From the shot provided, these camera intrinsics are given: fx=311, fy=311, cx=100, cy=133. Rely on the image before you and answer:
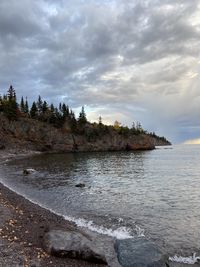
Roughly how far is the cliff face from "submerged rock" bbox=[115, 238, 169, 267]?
128107mm

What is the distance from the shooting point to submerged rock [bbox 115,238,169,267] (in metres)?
16.4

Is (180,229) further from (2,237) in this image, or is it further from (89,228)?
(2,237)

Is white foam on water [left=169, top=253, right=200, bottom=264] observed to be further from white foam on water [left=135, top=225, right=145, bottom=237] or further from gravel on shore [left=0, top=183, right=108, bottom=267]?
gravel on shore [left=0, top=183, right=108, bottom=267]

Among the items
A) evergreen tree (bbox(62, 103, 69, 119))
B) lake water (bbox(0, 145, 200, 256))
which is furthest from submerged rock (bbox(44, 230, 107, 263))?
evergreen tree (bbox(62, 103, 69, 119))

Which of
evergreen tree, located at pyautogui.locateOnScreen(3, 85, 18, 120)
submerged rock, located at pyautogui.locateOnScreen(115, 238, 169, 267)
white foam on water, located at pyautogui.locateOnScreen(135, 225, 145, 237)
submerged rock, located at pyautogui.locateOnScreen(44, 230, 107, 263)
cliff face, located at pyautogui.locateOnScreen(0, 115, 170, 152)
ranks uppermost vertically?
evergreen tree, located at pyautogui.locateOnScreen(3, 85, 18, 120)

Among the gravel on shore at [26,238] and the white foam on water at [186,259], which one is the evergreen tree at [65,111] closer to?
the gravel on shore at [26,238]

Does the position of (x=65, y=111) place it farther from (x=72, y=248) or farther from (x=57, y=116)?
(x=72, y=248)

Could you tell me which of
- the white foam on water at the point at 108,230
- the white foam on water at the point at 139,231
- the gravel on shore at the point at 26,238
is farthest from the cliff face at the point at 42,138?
the white foam on water at the point at 139,231

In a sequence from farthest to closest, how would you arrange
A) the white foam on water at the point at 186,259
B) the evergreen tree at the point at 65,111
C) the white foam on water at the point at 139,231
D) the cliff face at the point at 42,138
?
1. the evergreen tree at the point at 65,111
2. the cliff face at the point at 42,138
3. the white foam on water at the point at 139,231
4. the white foam on water at the point at 186,259

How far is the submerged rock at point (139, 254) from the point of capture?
16.4 metres

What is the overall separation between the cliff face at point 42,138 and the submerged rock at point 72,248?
128 meters

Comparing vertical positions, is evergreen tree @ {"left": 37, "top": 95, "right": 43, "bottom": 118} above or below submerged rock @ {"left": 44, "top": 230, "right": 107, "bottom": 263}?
above

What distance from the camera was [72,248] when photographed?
16.7 metres

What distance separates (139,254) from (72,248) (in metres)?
3.79
